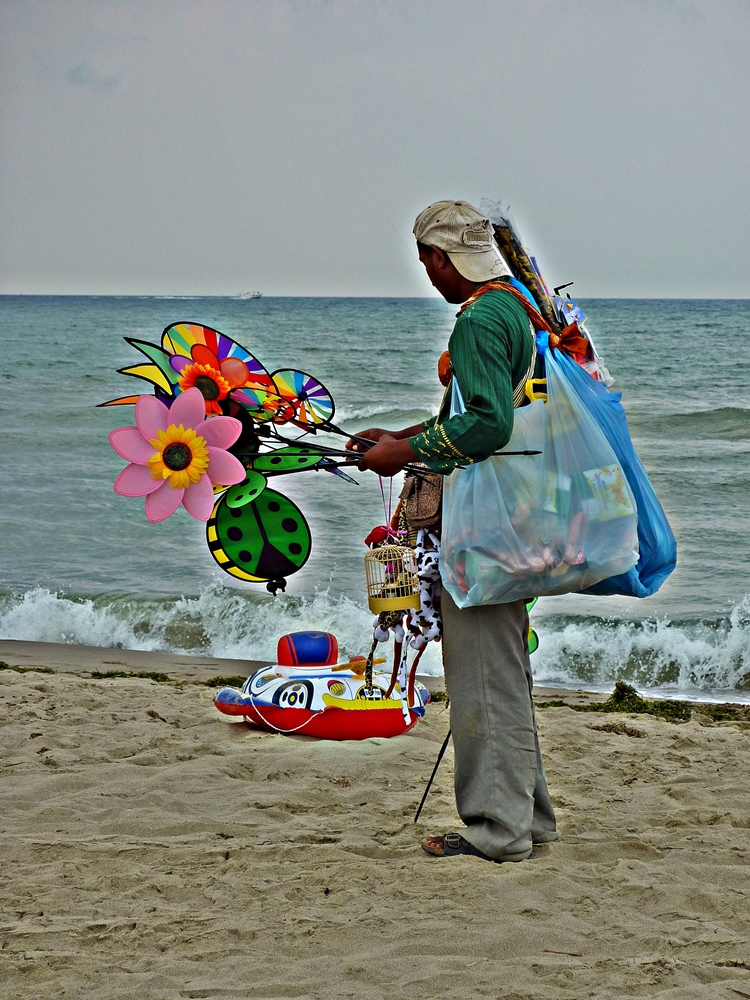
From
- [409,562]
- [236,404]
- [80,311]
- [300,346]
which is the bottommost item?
[409,562]

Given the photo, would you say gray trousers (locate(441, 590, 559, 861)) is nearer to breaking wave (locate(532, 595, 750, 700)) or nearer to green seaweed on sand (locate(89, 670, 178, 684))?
green seaweed on sand (locate(89, 670, 178, 684))

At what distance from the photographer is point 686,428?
45.7 ft

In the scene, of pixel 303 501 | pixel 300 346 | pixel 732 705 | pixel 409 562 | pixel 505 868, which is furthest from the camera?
pixel 300 346

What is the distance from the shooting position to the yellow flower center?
9.03 ft

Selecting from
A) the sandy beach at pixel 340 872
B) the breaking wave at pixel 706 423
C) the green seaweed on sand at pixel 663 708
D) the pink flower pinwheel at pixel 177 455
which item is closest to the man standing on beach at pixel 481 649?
the sandy beach at pixel 340 872

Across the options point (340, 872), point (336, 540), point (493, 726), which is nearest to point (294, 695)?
point (340, 872)

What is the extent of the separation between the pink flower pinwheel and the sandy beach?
1.00m

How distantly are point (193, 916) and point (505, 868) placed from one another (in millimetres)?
822

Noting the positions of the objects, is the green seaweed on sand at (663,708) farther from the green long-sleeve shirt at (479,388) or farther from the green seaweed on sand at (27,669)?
the green long-sleeve shirt at (479,388)

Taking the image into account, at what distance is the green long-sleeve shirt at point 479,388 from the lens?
244cm

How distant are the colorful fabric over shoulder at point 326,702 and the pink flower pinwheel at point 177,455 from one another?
164cm

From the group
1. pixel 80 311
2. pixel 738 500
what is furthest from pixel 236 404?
pixel 80 311

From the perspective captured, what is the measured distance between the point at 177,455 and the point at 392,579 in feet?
2.49

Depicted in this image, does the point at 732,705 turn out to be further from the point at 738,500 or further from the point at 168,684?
the point at 738,500
